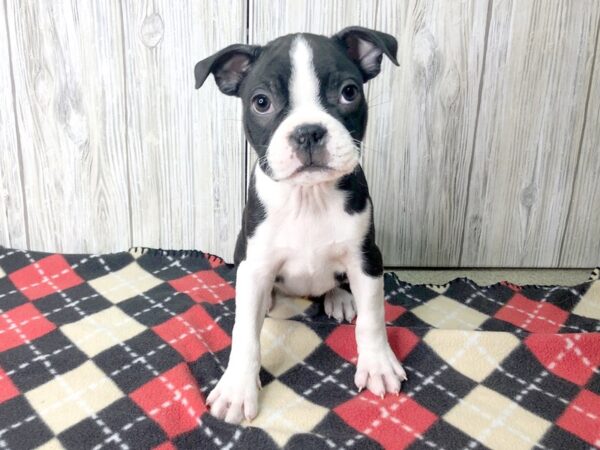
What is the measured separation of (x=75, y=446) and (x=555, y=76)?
2611 mm

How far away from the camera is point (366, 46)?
2.06 metres

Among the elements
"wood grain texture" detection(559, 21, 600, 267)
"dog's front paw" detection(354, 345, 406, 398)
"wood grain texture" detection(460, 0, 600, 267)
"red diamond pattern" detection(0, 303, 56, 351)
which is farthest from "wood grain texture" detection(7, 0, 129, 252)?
"wood grain texture" detection(559, 21, 600, 267)

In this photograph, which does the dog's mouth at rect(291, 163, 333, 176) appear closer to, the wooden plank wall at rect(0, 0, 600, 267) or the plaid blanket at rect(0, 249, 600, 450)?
the plaid blanket at rect(0, 249, 600, 450)

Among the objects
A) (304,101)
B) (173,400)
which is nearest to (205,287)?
(173,400)

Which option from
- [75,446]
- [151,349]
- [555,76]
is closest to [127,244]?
[151,349]

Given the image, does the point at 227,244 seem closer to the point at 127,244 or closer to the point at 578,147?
the point at 127,244

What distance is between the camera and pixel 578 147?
2994 millimetres

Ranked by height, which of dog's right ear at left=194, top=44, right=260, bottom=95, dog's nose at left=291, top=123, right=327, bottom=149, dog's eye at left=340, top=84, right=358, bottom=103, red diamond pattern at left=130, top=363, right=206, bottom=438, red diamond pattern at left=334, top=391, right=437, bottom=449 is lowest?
red diamond pattern at left=334, top=391, right=437, bottom=449

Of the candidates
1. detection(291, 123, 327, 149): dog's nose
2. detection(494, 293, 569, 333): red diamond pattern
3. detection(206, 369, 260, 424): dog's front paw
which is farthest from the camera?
detection(494, 293, 569, 333): red diamond pattern

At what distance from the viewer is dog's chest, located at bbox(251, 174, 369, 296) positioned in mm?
2029

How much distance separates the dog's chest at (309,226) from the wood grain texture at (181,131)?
0.98 meters

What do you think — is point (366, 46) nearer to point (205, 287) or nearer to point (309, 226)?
point (309, 226)

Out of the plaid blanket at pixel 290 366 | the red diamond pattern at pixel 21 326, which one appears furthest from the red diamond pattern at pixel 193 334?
the red diamond pattern at pixel 21 326

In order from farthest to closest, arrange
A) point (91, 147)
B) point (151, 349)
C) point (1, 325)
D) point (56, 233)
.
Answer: point (56, 233) < point (91, 147) < point (1, 325) < point (151, 349)
